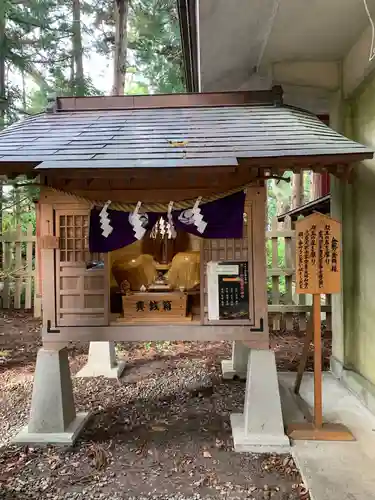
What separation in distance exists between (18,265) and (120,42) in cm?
683

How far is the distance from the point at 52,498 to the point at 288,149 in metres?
4.04

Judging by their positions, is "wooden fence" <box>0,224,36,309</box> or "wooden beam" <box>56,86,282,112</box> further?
"wooden fence" <box>0,224,36,309</box>

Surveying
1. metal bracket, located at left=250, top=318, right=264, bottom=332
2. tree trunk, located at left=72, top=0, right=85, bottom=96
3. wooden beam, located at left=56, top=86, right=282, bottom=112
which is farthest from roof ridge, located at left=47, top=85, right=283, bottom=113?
tree trunk, located at left=72, top=0, right=85, bottom=96

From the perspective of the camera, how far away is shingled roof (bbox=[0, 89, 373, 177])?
4.20 metres

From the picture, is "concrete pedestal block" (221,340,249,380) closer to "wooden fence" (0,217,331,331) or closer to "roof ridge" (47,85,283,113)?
"wooden fence" (0,217,331,331)

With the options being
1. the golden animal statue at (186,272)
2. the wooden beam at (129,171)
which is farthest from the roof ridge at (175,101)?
the golden animal statue at (186,272)

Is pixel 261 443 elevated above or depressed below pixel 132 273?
below

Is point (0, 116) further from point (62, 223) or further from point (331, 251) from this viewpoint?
point (331, 251)

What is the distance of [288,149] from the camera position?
169 inches

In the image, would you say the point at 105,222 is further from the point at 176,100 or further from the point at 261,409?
the point at 261,409

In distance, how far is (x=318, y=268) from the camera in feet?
15.6

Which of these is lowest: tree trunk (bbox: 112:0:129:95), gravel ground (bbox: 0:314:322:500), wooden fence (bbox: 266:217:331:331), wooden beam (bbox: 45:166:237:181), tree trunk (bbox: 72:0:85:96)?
gravel ground (bbox: 0:314:322:500)

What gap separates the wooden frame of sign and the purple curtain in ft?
2.46

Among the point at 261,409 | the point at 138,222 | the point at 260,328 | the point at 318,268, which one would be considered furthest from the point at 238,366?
the point at 138,222
